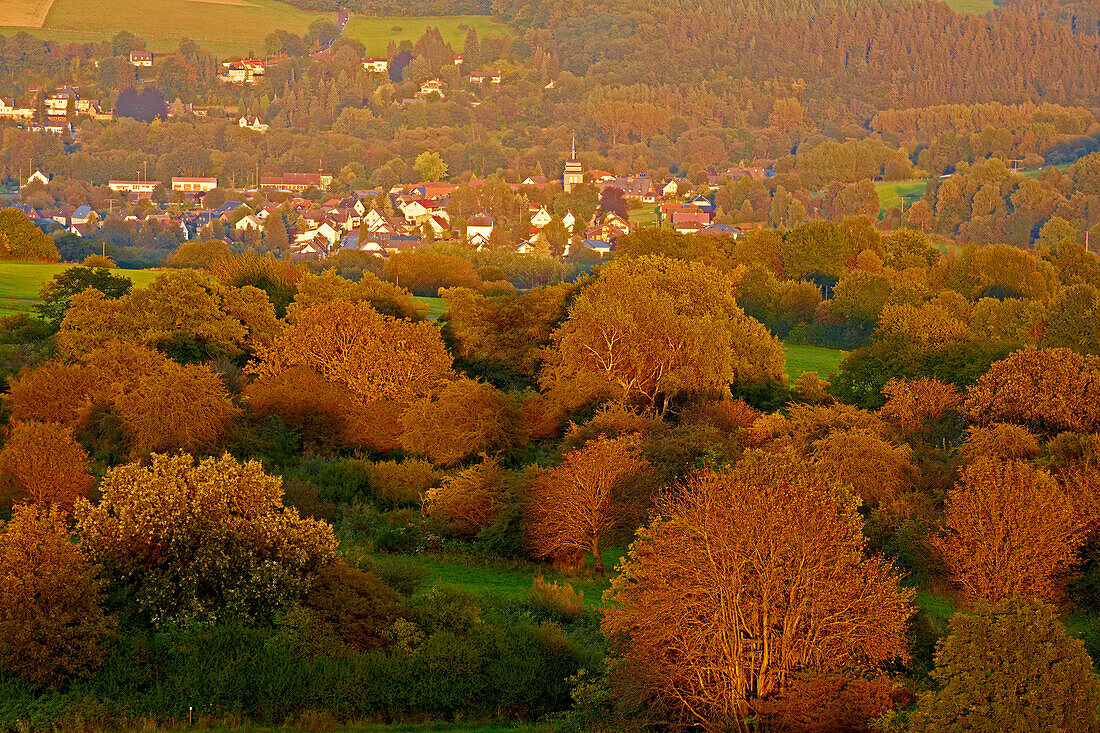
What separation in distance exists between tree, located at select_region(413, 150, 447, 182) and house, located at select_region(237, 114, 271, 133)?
105 ft

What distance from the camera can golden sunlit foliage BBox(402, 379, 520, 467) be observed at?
1213 inches

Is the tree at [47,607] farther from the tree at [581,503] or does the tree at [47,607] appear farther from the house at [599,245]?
the house at [599,245]

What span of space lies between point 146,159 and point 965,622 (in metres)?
159

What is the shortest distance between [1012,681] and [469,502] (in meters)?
14.1

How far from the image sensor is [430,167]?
15588 cm

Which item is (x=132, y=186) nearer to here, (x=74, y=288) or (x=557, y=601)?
(x=74, y=288)

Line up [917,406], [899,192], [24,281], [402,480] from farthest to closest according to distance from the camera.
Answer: [899,192] → [24,281] → [917,406] → [402,480]

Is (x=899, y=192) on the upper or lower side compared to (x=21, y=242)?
lower

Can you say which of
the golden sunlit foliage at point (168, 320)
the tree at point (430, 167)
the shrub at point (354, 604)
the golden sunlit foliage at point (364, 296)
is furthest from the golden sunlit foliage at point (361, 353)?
the tree at point (430, 167)

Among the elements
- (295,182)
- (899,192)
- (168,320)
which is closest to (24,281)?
(168,320)

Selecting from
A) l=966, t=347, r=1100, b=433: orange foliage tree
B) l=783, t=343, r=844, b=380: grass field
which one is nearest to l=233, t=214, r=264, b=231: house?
l=783, t=343, r=844, b=380: grass field

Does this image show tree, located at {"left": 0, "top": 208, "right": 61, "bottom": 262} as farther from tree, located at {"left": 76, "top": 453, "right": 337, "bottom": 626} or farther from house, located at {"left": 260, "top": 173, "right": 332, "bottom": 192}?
house, located at {"left": 260, "top": 173, "right": 332, "bottom": 192}

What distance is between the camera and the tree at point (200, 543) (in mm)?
18547

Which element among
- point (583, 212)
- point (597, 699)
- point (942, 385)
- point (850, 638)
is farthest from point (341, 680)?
point (583, 212)
